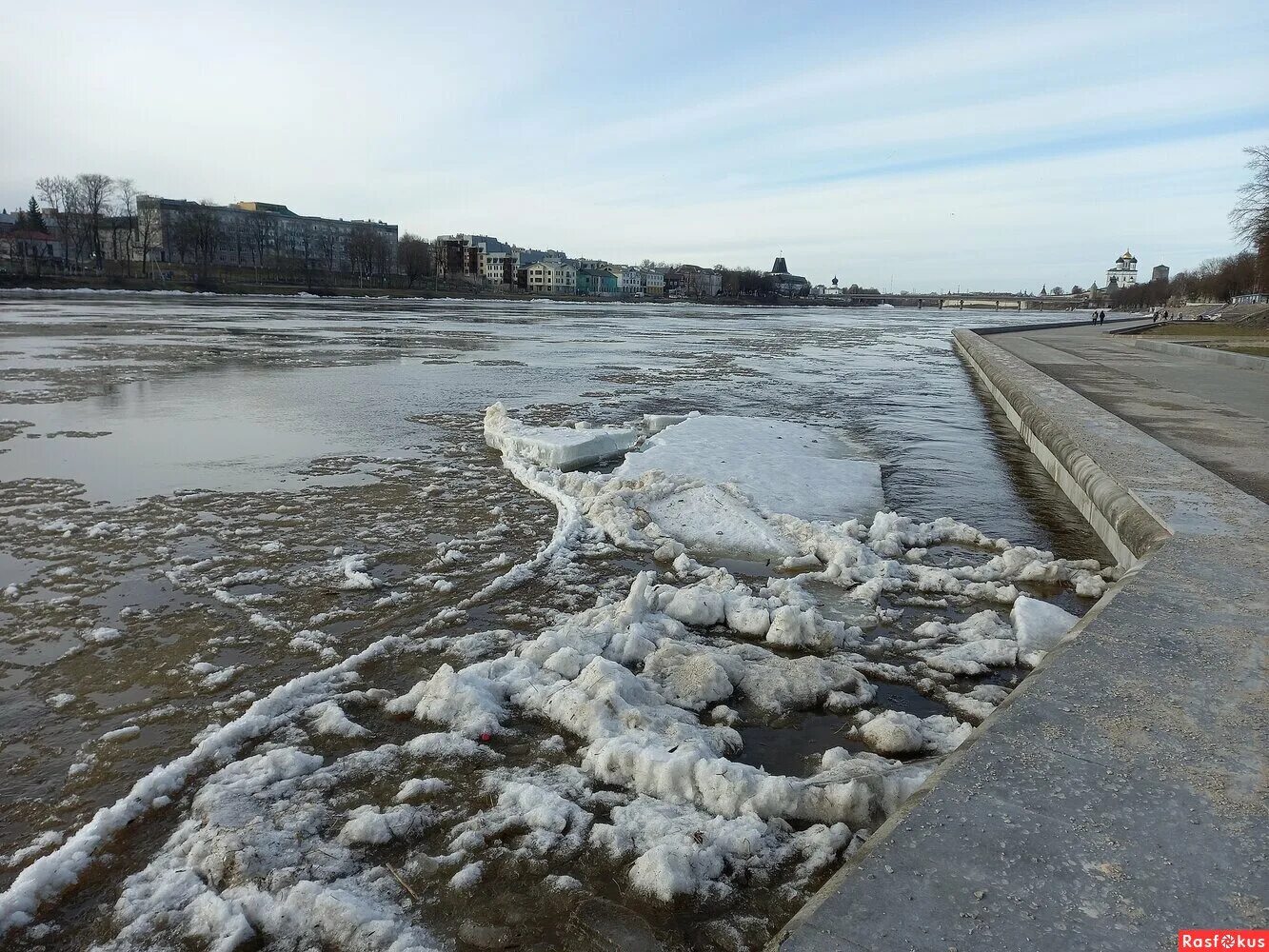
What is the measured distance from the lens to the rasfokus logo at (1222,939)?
1.89 meters

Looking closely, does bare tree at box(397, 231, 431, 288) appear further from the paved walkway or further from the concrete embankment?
the concrete embankment

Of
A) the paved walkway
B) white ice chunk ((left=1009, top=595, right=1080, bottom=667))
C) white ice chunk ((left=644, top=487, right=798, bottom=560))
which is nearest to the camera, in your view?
white ice chunk ((left=1009, top=595, right=1080, bottom=667))

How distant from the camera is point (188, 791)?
3.28 meters

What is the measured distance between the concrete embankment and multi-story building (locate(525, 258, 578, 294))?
522ft

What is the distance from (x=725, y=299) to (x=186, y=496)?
16212 cm

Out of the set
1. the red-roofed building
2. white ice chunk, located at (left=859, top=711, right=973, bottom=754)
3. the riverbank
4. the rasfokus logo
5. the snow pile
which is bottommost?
the snow pile

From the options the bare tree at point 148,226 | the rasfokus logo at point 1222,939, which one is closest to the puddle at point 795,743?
the rasfokus logo at point 1222,939

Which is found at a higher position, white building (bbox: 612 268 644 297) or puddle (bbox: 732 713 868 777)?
white building (bbox: 612 268 644 297)

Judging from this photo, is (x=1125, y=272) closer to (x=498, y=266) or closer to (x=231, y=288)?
(x=498, y=266)

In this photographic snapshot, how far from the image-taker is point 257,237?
11725cm

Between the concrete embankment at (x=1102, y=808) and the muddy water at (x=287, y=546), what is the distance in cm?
68

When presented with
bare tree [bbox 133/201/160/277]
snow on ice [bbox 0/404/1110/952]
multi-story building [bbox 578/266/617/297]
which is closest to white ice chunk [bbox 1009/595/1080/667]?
snow on ice [bbox 0/404/1110/952]

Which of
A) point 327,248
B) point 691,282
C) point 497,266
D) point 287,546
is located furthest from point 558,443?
point 691,282

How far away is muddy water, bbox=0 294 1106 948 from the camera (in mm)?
3219
